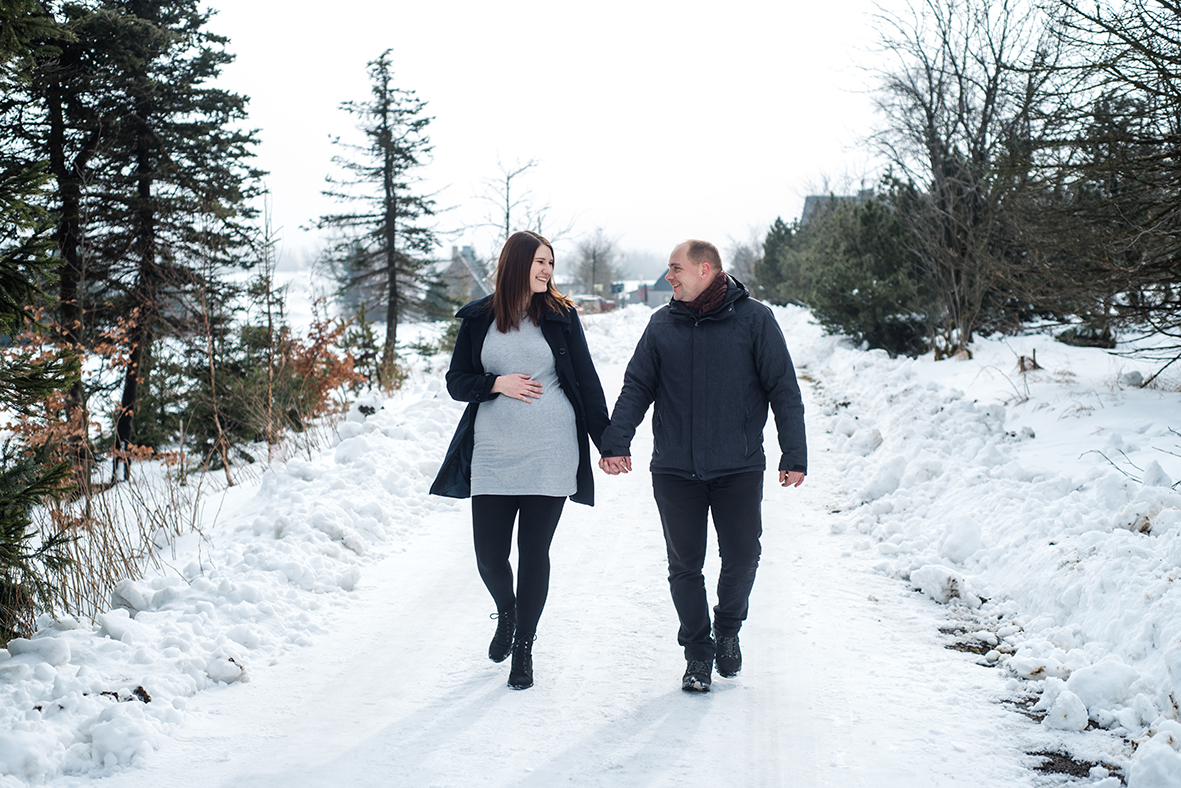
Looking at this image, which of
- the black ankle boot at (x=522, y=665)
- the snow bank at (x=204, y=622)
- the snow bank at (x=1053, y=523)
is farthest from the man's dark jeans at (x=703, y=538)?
the snow bank at (x=204, y=622)

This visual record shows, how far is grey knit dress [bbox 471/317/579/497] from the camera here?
3.62 m

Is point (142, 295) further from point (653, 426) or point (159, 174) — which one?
point (653, 426)

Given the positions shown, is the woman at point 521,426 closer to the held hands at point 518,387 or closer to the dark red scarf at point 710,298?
the held hands at point 518,387

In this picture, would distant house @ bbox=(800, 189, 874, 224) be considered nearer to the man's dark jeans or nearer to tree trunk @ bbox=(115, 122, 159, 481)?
tree trunk @ bbox=(115, 122, 159, 481)

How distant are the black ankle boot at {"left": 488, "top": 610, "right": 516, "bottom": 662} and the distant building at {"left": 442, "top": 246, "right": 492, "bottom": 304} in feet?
59.0

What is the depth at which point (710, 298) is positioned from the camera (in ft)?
11.9

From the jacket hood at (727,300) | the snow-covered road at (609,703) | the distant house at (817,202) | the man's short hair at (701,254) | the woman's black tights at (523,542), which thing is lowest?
the snow-covered road at (609,703)

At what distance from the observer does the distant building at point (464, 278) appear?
28.2 metres

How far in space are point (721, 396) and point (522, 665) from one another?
1577 millimetres

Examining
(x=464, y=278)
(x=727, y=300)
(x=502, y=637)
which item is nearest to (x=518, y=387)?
(x=727, y=300)

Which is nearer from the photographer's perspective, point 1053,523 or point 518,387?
point 518,387

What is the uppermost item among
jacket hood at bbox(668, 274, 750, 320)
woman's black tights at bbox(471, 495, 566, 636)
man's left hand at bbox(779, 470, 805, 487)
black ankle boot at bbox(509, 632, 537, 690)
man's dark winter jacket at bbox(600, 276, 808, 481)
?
jacket hood at bbox(668, 274, 750, 320)

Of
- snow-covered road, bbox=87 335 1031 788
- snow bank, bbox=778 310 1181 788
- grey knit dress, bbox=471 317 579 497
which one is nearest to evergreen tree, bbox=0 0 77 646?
snow-covered road, bbox=87 335 1031 788

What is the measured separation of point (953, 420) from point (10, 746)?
7833 mm
